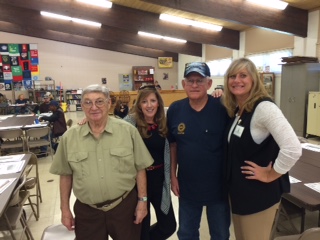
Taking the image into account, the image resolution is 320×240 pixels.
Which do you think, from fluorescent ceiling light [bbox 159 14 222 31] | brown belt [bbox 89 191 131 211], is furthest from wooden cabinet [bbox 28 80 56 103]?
brown belt [bbox 89 191 131 211]

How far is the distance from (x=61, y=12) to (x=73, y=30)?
313cm

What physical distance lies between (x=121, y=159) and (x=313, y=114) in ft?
21.1

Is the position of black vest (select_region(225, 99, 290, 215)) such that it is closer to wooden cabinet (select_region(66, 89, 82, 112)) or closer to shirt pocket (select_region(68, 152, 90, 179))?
shirt pocket (select_region(68, 152, 90, 179))

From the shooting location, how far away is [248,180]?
4.79 feet

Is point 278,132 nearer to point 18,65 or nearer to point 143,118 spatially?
point 143,118

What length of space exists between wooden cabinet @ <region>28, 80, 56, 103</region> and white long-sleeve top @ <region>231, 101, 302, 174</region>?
1343 centimetres

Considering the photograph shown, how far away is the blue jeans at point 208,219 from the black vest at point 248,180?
19 cm

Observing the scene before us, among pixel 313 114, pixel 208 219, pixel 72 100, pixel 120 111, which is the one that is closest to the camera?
pixel 208 219

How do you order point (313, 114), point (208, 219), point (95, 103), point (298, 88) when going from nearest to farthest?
point (95, 103)
point (208, 219)
point (313, 114)
point (298, 88)

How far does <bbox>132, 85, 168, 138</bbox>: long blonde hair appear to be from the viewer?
5.88ft

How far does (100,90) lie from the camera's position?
5.12ft

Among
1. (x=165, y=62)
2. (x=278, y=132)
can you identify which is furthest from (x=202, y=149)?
(x=165, y=62)

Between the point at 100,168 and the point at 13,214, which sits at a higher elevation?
the point at 100,168

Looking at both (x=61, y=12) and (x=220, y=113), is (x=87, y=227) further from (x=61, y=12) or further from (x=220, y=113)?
(x=61, y=12)
